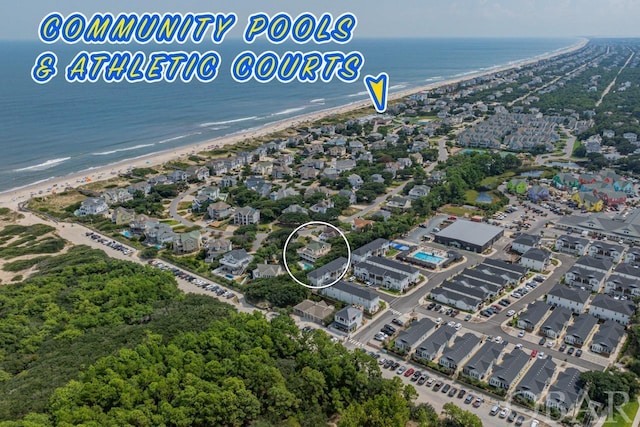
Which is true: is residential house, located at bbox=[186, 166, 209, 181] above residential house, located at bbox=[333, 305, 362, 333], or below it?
above

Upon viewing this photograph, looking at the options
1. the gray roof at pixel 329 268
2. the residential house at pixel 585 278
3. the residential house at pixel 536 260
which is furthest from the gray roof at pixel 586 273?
the gray roof at pixel 329 268

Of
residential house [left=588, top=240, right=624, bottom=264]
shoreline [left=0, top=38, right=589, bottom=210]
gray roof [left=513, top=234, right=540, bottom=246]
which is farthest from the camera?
shoreline [left=0, top=38, right=589, bottom=210]

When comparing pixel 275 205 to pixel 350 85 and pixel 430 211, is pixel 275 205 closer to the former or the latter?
pixel 430 211

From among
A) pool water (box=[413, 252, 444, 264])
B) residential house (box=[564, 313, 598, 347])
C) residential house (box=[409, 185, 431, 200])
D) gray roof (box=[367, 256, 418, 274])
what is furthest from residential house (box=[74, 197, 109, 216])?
residential house (box=[564, 313, 598, 347])

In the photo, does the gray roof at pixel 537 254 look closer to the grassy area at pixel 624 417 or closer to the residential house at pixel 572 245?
the residential house at pixel 572 245

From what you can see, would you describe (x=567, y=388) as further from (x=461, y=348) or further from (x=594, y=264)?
(x=594, y=264)

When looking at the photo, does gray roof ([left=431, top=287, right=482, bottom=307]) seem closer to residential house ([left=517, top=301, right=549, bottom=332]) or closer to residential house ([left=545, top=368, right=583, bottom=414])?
residential house ([left=517, top=301, right=549, bottom=332])

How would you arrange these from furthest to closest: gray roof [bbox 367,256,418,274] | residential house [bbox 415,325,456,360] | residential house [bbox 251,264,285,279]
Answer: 1. residential house [bbox 251,264,285,279]
2. gray roof [bbox 367,256,418,274]
3. residential house [bbox 415,325,456,360]
